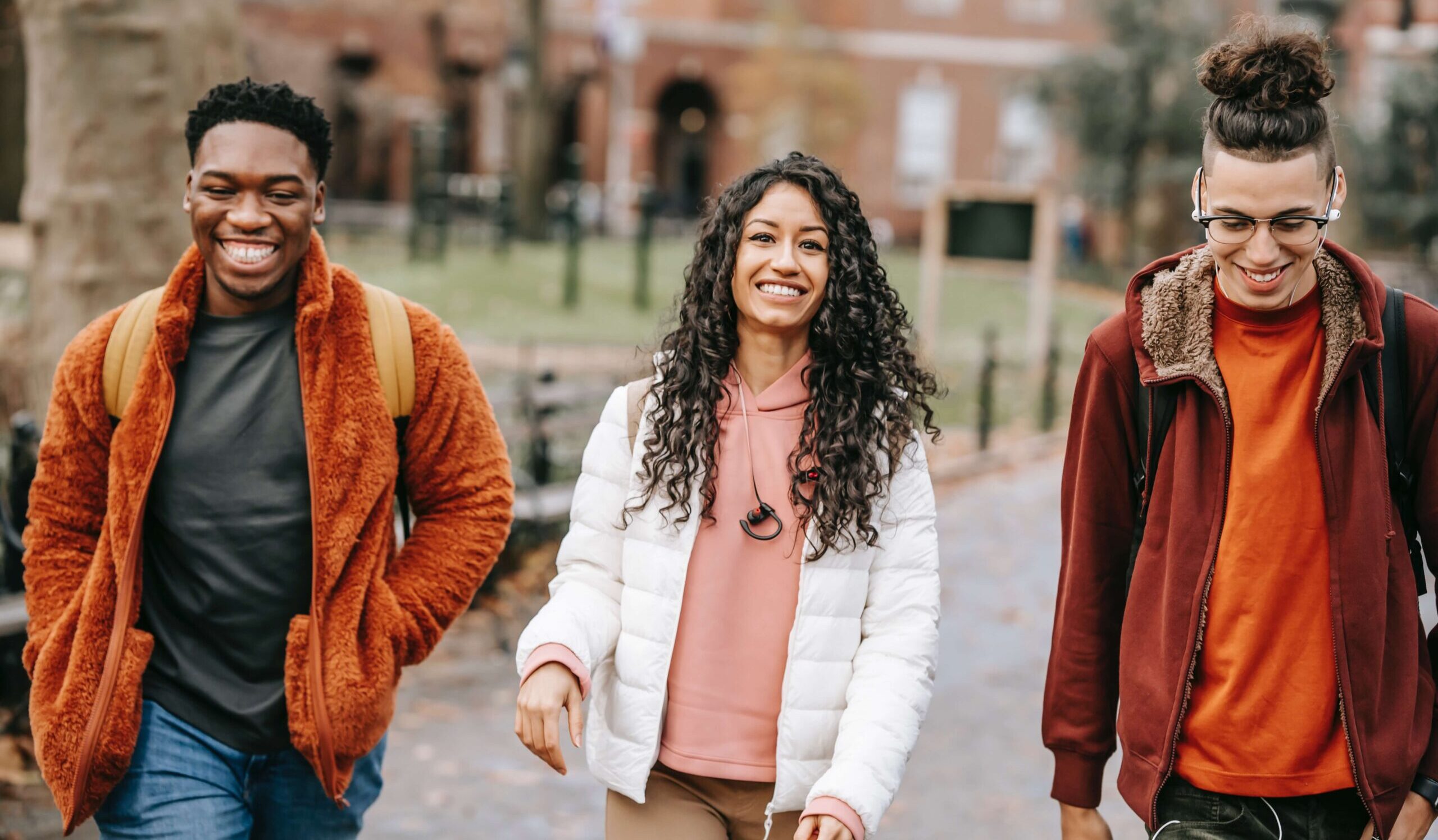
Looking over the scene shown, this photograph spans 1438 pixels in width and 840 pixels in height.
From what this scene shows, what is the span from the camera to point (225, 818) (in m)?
2.81

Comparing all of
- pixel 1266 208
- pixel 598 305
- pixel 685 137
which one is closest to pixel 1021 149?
pixel 685 137

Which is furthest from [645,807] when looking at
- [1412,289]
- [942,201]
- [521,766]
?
[1412,289]

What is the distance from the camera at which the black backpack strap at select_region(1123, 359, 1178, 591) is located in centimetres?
275

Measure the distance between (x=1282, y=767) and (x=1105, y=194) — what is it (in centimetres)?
2816

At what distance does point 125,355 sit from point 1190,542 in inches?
83.2

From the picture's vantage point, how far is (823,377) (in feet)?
9.40

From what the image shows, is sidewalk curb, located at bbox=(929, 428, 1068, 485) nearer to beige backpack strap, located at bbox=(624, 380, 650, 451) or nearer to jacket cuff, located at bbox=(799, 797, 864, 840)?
beige backpack strap, located at bbox=(624, 380, 650, 451)

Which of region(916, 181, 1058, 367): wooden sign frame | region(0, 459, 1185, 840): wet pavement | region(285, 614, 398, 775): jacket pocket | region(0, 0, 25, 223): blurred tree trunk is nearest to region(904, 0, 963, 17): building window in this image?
region(0, 0, 25, 223): blurred tree trunk

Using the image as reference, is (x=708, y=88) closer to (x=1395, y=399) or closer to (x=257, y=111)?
(x=257, y=111)

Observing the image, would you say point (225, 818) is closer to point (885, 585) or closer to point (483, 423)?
point (483, 423)

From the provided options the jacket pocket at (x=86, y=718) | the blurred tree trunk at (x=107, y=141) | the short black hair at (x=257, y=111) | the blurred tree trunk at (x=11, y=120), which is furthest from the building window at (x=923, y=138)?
the jacket pocket at (x=86, y=718)

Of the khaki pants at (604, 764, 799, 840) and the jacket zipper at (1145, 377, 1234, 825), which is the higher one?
the jacket zipper at (1145, 377, 1234, 825)

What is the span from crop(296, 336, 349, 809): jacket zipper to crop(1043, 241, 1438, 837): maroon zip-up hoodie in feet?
4.64

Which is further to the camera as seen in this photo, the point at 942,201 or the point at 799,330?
the point at 942,201
